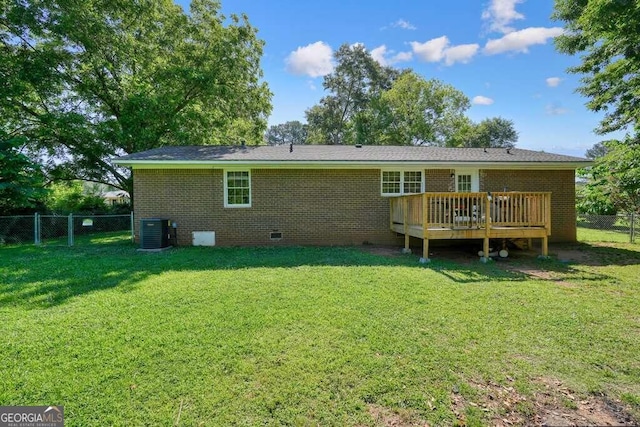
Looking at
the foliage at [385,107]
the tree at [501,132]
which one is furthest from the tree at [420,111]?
the tree at [501,132]

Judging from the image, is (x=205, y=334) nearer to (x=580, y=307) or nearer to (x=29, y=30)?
(x=580, y=307)

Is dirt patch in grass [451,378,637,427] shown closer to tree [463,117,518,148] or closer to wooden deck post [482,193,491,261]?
wooden deck post [482,193,491,261]

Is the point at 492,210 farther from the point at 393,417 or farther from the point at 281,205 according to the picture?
the point at 393,417

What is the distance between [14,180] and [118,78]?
7651 millimetres

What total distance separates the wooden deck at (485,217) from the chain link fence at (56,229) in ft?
30.2

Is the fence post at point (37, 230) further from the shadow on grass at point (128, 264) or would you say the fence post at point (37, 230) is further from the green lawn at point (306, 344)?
the green lawn at point (306, 344)

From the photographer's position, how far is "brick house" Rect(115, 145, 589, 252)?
Answer: 938 centimetres

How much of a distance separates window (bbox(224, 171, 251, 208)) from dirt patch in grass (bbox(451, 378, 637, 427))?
8.17 m

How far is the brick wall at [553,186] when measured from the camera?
401 inches

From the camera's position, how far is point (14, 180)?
36.4 ft

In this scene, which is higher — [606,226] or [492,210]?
[492,210]

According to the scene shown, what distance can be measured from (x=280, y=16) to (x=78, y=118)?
10160 mm

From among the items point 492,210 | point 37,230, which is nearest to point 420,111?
point 492,210

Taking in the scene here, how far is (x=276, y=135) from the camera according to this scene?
61.1m
